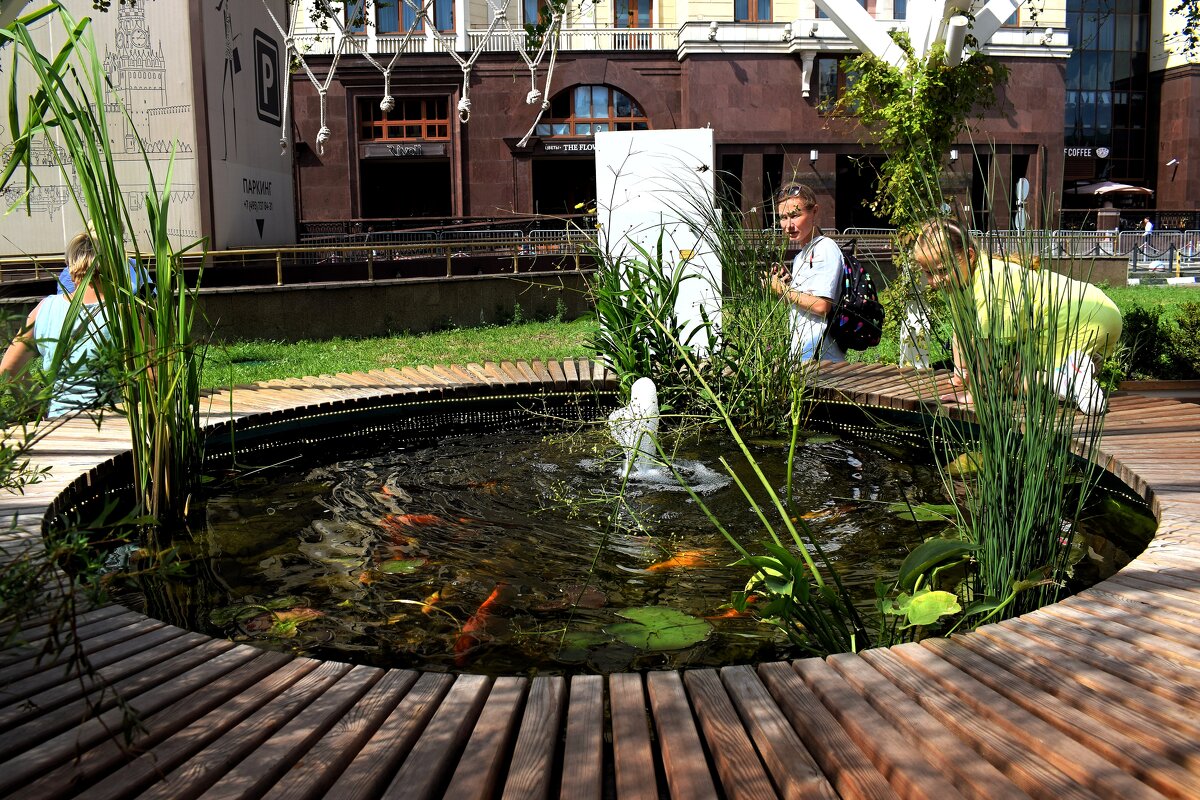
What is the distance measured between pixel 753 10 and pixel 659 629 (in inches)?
1085

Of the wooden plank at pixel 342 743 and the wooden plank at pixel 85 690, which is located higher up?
the wooden plank at pixel 85 690

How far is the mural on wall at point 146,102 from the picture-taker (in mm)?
9438

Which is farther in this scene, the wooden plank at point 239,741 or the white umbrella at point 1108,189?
the white umbrella at point 1108,189

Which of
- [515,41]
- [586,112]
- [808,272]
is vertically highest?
[515,41]

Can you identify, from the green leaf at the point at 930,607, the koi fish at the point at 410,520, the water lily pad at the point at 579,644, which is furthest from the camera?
the koi fish at the point at 410,520

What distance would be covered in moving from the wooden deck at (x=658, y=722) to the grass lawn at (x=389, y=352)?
18.0 ft

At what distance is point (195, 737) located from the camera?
→ 1.73 m

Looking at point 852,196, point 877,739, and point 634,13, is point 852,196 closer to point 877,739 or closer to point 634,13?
point 634,13

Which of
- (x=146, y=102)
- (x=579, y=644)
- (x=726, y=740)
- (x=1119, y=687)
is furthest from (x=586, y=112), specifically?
(x=726, y=740)

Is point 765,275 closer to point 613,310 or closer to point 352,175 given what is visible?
point 613,310

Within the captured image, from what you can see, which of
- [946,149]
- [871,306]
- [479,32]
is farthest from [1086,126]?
[871,306]

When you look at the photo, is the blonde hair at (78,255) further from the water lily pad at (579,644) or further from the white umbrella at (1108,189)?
the white umbrella at (1108,189)

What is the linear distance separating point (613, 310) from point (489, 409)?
105cm

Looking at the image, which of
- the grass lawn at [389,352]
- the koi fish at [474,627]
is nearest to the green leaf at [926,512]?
the koi fish at [474,627]
